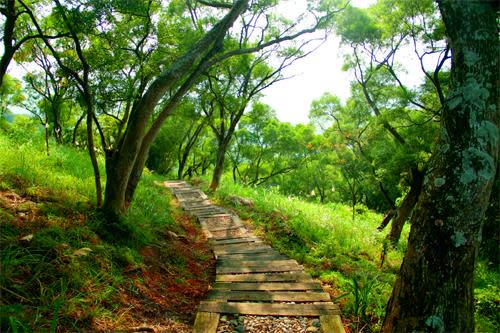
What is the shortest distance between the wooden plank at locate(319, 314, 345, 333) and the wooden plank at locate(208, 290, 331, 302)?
17.9 inches

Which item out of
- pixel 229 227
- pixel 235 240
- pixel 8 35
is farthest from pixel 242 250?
pixel 8 35

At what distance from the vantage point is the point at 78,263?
364 centimetres

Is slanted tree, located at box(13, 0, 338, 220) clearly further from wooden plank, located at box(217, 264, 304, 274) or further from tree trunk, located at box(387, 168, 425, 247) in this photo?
tree trunk, located at box(387, 168, 425, 247)

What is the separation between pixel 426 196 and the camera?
275 centimetres

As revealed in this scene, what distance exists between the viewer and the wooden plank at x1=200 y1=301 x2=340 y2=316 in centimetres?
374

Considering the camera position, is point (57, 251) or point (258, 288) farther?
point (258, 288)

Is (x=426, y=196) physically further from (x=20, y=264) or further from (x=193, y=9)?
(x=193, y=9)

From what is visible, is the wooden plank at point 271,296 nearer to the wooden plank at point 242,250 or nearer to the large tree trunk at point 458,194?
the large tree trunk at point 458,194

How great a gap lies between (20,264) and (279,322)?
307 centimetres

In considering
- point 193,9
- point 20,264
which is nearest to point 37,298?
point 20,264

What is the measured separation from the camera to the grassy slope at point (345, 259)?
402 centimetres

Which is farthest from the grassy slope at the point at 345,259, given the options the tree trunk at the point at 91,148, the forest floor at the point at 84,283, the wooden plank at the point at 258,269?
the tree trunk at the point at 91,148

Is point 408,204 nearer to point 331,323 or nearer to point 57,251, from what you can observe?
point 331,323

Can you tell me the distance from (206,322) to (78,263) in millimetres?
1748
